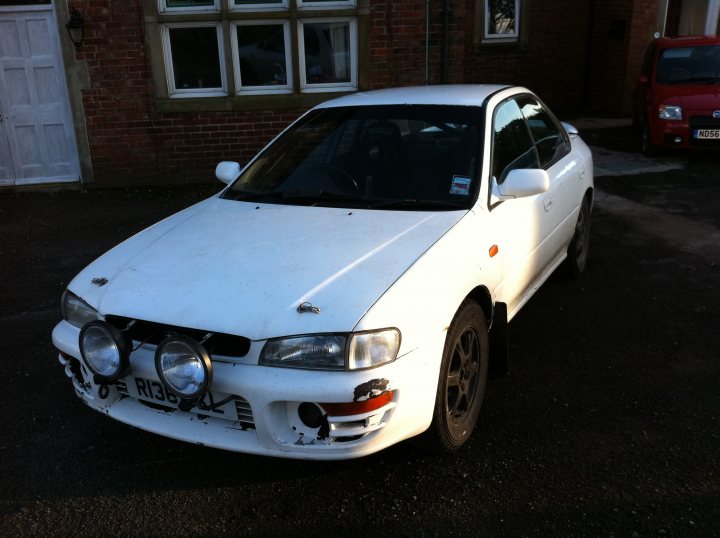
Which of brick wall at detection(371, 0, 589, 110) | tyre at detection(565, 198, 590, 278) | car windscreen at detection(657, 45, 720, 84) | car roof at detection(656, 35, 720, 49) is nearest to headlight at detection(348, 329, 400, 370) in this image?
tyre at detection(565, 198, 590, 278)

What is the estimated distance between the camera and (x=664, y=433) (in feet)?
11.5

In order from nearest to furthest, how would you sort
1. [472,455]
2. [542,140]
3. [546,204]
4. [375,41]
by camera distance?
[472,455]
[546,204]
[542,140]
[375,41]

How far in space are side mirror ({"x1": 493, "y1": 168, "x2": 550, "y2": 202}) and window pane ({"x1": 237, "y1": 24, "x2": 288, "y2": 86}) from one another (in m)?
6.33

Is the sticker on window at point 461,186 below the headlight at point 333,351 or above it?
above

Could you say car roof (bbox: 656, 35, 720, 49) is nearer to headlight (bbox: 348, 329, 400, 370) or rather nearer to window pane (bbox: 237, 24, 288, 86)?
window pane (bbox: 237, 24, 288, 86)

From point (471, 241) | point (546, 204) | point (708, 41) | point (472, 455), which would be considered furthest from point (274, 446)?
point (708, 41)

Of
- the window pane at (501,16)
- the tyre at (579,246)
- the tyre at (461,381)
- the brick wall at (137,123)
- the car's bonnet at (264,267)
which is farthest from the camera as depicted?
the window pane at (501,16)

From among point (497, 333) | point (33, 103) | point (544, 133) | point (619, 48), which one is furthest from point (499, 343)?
point (619, 48)

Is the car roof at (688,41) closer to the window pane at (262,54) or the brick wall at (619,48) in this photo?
the brick wall at (619,48)

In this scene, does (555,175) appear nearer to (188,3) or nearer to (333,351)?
(333,351)

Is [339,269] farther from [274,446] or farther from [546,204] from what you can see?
[546,204]

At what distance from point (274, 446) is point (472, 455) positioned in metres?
1.05

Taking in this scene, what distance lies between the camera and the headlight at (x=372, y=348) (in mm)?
2768

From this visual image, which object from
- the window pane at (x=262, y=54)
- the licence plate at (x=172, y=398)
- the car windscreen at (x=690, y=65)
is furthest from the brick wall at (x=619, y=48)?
the licence plate at (x=172, y=398)
